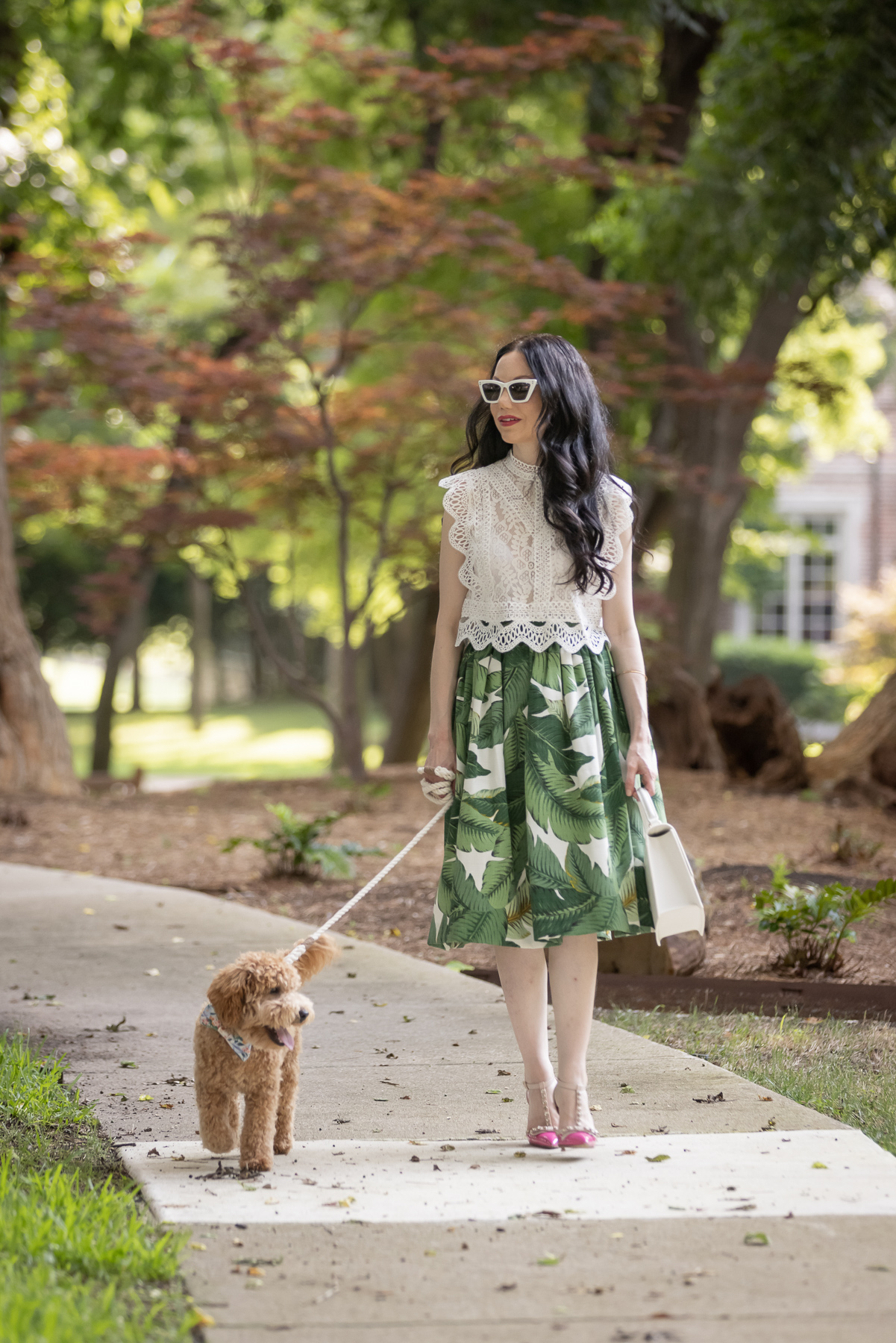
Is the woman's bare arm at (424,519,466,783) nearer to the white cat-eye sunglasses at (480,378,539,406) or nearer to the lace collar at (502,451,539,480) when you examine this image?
the lace collar at (502,451,539,480)

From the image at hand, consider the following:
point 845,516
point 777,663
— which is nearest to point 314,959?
point 777,663

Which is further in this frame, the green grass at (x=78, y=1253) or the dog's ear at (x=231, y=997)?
the dog's ear at (x=231, y=997)

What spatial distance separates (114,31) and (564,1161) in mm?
10327

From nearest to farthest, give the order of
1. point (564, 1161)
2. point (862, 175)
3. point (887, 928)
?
point (564, 1161) → point (887, 928) → point (862, 175)

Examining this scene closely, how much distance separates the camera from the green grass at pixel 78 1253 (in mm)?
2137

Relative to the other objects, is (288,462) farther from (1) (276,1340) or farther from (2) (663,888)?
(1) (276,1340)

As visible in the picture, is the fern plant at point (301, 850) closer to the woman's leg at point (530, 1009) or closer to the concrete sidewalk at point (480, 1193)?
the concrete sidewalk at point (480, 1193)

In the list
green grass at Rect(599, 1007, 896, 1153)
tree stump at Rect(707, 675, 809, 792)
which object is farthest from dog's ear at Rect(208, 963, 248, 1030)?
tree stump at Rect(707, 675, 809, 792)

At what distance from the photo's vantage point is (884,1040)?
403 centimetres

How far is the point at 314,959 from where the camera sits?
297cm

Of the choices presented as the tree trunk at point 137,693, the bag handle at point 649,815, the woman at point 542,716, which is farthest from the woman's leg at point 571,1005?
the tree trunk at point 137,693

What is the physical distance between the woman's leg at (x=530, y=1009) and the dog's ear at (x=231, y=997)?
624mm

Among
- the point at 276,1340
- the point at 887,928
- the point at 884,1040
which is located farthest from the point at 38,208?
the point at 276,1340

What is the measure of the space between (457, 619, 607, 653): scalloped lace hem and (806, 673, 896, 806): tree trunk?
6024mm
